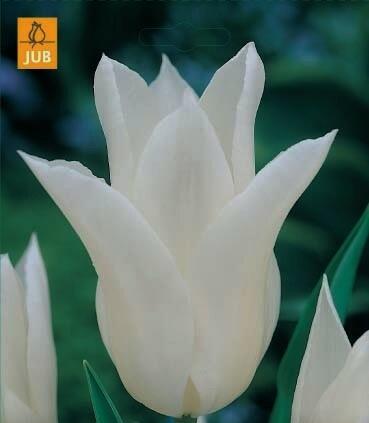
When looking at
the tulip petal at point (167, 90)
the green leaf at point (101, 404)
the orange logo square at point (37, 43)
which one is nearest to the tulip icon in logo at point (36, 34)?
the orange logo square at point (37, 43)

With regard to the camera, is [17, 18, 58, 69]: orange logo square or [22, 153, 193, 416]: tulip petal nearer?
[22, 153, 193, 416]: tulip petal

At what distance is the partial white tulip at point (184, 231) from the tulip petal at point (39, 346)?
27 millimetres

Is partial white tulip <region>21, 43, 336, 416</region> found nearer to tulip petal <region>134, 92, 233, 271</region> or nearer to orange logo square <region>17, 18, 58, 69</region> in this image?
tulip petal <region>134, 92, 233, 271</region>

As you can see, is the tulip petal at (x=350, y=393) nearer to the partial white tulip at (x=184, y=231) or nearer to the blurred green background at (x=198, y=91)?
the partial white tulip at (x=184, y=231)

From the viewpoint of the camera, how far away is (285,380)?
520mm

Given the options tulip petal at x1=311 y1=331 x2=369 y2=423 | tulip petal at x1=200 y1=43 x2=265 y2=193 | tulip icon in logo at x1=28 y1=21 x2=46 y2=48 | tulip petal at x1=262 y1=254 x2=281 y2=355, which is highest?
tulip icon in logo at x1=28 y1=21 x2=46 y2=48

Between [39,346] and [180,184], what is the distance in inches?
4.0

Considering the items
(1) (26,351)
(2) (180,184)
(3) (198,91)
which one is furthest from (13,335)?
(3) (198,91)

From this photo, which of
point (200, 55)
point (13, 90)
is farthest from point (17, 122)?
point (200, 55)

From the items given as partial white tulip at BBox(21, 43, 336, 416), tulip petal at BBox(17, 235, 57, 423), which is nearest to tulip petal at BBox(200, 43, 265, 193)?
partial white tulip at BBox(21, 43, 336, 416)

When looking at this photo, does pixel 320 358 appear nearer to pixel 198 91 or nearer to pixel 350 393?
pixel 350 393

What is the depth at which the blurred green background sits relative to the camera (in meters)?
0.56

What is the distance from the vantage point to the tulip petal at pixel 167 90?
46 cm

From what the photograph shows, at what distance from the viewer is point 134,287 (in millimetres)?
409
